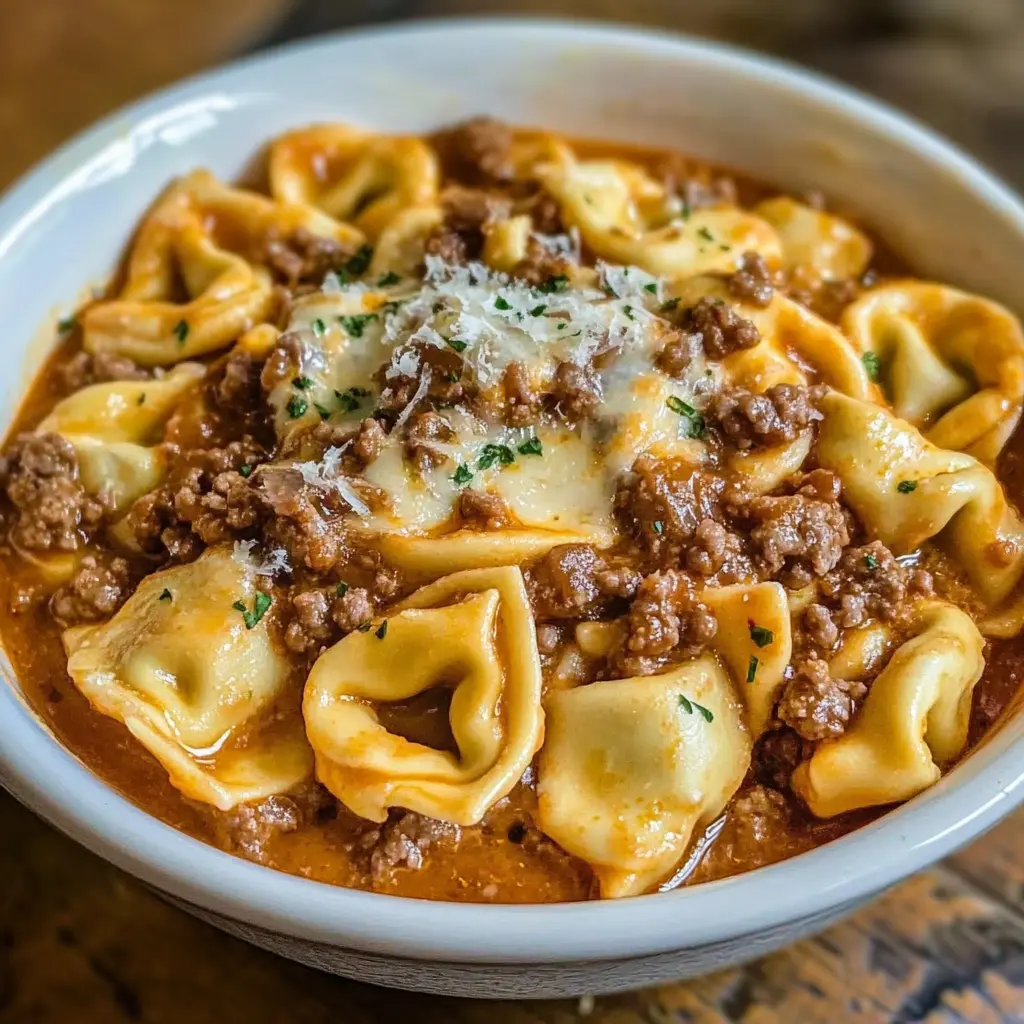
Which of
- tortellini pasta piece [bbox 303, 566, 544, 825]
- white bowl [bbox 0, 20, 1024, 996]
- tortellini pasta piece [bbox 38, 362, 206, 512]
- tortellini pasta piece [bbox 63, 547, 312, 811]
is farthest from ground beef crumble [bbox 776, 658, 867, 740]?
tortellini pasta piece [bbox 38, 362, 206, 512]

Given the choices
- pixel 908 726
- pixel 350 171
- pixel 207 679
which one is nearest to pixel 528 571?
pixel 207 679

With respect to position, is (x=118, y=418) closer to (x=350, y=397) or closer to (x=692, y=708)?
(x=350, y=397)

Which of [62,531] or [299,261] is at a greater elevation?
[299,261]

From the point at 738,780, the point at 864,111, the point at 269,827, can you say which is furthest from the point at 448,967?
the point at 864,111

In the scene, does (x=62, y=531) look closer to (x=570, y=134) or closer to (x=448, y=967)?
(x=448, y=967)

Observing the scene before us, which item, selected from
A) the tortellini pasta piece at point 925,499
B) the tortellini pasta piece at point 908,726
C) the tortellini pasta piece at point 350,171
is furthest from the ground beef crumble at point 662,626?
the tortellini pasta piece at point 350,171

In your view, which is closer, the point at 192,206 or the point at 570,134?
the point at 192,206
